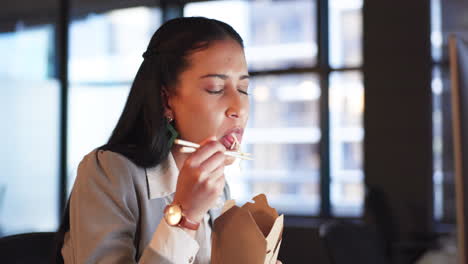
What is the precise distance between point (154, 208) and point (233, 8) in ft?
13.9

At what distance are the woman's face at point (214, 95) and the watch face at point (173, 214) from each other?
0.56 feet

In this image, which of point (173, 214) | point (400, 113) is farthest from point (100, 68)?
point (173, 214)

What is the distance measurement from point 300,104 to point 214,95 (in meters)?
3.92

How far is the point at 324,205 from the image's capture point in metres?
4.70

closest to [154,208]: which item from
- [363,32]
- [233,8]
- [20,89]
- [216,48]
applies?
[216,48]

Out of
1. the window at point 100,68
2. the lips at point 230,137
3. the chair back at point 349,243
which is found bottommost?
the chair back at point 349,243

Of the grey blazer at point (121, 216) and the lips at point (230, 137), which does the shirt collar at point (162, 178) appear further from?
the lips at point (230, 137)

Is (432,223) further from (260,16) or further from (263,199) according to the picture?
(263,199)

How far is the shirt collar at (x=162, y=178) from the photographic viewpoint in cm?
114

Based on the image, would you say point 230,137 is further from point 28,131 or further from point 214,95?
point 28,131

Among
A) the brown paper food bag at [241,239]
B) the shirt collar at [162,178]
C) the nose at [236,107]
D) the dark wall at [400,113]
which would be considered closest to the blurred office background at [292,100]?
the dark wall at [400,113]

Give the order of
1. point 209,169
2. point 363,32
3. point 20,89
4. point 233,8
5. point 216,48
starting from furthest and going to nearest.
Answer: point 233,8, point 363,32, point 20,89, point 216,48, point 209,169

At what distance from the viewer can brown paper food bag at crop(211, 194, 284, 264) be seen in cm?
90

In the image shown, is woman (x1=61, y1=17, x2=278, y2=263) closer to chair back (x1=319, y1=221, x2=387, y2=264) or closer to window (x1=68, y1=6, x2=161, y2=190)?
chair back (x1=319, y1=221, x2=387, y2=264)
